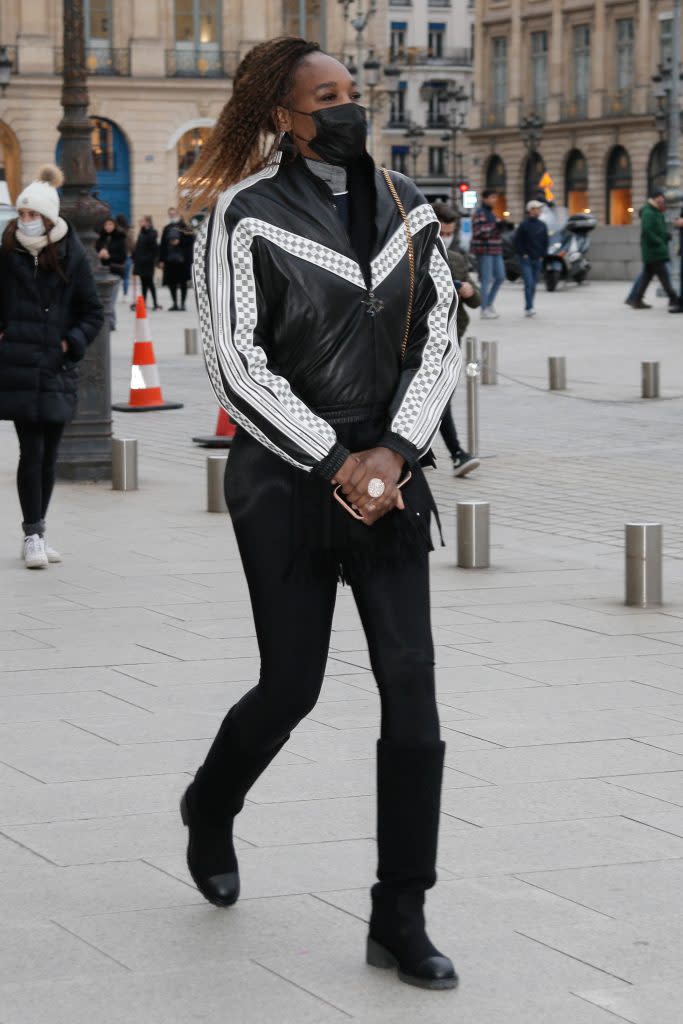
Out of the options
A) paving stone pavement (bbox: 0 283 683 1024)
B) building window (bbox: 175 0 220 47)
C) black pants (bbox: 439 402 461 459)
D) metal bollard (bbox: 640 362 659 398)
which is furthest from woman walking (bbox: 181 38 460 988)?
building window (bbox: 175 0 220 47)

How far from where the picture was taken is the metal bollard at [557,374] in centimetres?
1823

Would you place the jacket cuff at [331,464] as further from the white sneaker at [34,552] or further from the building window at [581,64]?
the building window at [581,64]

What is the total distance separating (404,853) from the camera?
3.82 m

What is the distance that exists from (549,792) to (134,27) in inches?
2189

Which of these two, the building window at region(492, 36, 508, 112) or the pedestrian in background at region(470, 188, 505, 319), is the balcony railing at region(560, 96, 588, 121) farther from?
the pedestrian in background at region(470, 188, 505, 319)

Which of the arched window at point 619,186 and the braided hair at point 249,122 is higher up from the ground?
the braided hair at point 249,122

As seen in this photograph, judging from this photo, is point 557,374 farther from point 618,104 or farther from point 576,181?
point 576,181

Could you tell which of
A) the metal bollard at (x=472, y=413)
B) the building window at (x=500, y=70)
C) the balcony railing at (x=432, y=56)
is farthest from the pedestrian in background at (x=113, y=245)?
the balcony railing at (x=432, y=56)

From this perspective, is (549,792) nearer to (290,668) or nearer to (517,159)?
(290,668)

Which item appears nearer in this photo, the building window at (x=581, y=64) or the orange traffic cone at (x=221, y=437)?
the orange traffic cone at (x=221, y=437)

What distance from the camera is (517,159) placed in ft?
289

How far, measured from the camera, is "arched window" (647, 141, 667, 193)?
78.6 metres

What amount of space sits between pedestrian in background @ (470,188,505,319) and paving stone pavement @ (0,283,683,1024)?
18.1m

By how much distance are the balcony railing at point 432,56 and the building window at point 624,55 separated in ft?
83.3
